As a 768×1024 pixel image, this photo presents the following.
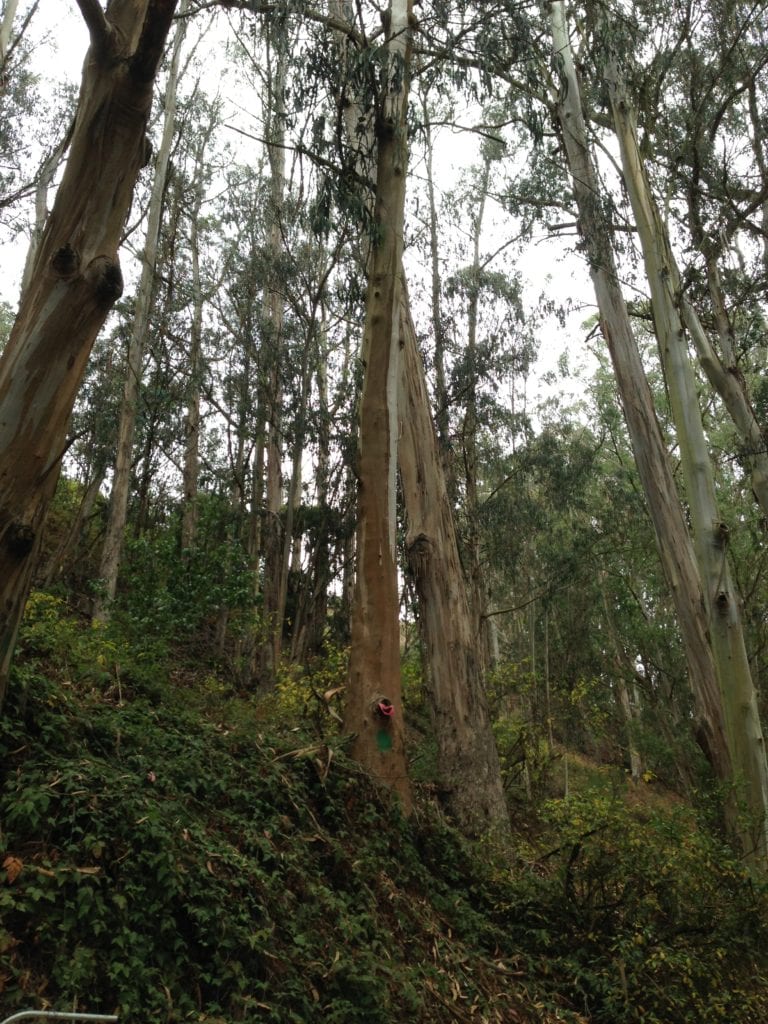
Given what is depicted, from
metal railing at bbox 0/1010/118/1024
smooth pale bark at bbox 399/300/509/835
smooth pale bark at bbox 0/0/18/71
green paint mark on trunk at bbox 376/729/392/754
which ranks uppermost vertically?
smooth pale bark at bbox 0/0/18/71

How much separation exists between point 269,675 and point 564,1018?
763 cm

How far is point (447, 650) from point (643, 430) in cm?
366

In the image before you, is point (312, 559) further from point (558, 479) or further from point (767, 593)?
point (767, 593)

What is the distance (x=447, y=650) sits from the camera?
739cm

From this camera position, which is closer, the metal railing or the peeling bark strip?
the metal railing

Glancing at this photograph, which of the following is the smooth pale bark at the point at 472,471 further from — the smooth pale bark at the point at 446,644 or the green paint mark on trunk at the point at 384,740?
the green paint mark on trunk at the point at 384,740

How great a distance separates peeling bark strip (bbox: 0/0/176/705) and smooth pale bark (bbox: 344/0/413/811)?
9.22 ft

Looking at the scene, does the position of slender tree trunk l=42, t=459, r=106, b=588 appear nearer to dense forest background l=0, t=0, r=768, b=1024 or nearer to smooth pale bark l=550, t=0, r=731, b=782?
dense forest background l=0, t=0, r=768, b=1024

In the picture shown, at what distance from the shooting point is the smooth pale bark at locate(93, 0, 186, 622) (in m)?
11.5

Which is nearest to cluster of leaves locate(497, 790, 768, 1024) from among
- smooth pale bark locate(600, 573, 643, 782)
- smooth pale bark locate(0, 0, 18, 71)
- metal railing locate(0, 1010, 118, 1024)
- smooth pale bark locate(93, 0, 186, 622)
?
metal railing locate(0, 1010, 118, 1024)

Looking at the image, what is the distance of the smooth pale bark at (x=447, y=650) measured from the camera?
695 centimetres

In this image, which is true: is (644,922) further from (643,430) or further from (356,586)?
(643,430)

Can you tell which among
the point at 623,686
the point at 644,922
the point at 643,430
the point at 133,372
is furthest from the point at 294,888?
the point at 623,686

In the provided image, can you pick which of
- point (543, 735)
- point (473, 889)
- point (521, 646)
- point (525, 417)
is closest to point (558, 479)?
point (525, 417)
